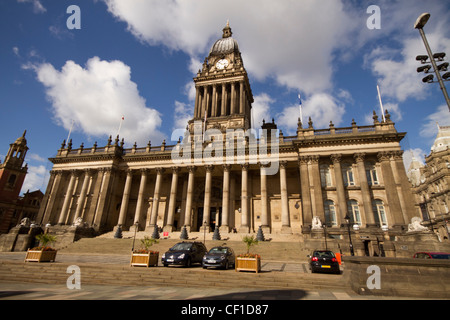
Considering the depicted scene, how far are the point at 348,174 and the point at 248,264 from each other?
2512 cm

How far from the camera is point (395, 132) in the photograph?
31141 mm

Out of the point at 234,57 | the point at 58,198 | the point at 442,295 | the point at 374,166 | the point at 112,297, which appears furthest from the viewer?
the point at 234,57

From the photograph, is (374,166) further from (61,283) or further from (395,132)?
(61,283)

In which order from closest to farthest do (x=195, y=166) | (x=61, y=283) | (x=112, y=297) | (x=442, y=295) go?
(x=112, y=297)
(x=442, y=295)
(x=61, y=283)
(x=195, y=166)

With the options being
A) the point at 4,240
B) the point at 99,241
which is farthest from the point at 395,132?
the point at 4,240

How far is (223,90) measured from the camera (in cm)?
4847

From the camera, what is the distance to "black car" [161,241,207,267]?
15.2 m

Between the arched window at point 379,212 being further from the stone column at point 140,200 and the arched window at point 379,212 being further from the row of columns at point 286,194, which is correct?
the stone column at point 140,200

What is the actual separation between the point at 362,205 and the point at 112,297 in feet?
103

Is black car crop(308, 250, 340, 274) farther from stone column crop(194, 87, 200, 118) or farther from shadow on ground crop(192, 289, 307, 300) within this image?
stone column crop(194, 87, 200, 118)

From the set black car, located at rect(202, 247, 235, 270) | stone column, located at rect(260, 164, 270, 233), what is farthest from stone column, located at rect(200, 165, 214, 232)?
black car, located at rect(202, 247, 235, 270)

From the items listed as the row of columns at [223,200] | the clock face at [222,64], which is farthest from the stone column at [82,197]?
the clock face at [222,64]

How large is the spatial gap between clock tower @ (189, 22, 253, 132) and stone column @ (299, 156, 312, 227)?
46.7 ft

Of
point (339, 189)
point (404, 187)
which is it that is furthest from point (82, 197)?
point (404, 187)
